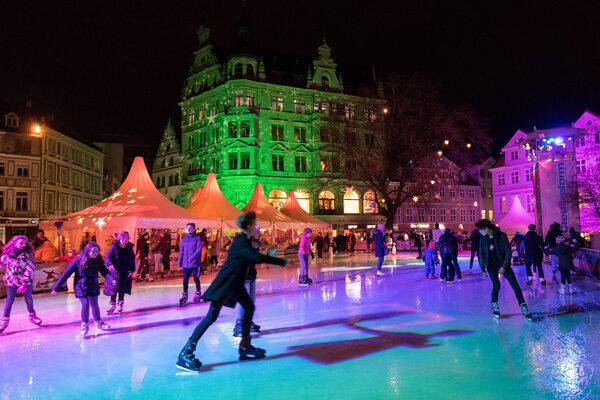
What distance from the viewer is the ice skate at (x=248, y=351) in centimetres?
532

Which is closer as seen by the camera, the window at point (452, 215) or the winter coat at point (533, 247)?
the winter coat at point (533, 247)

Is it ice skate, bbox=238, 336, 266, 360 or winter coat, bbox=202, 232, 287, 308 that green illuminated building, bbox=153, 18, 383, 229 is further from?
winter coat, bbox=202, 232, 287, 308

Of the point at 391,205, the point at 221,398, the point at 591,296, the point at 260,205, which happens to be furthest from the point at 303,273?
the point at 391,205

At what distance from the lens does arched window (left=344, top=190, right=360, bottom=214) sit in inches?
1906

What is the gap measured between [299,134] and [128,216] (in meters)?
33.7

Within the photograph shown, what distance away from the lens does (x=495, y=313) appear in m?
7.59

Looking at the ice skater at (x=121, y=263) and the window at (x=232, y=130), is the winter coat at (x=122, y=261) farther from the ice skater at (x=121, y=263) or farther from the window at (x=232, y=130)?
the window at (x=232, y=130)

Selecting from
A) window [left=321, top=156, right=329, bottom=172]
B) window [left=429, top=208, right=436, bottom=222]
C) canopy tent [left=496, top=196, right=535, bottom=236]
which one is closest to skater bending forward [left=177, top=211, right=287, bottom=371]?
canopy tent [left=496, top=196, right=535, bottom=236]

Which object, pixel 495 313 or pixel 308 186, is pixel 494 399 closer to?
pixel 495 313

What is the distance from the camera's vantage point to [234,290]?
5.13 metres

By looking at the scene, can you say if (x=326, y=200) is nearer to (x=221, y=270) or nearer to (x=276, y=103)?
(x=276, y=103)

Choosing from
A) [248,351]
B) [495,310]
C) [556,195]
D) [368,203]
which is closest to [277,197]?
[368,203]

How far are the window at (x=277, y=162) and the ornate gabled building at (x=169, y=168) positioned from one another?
42.5 feet

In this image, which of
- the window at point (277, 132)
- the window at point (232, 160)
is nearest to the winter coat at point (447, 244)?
the window at point (232, 160)
